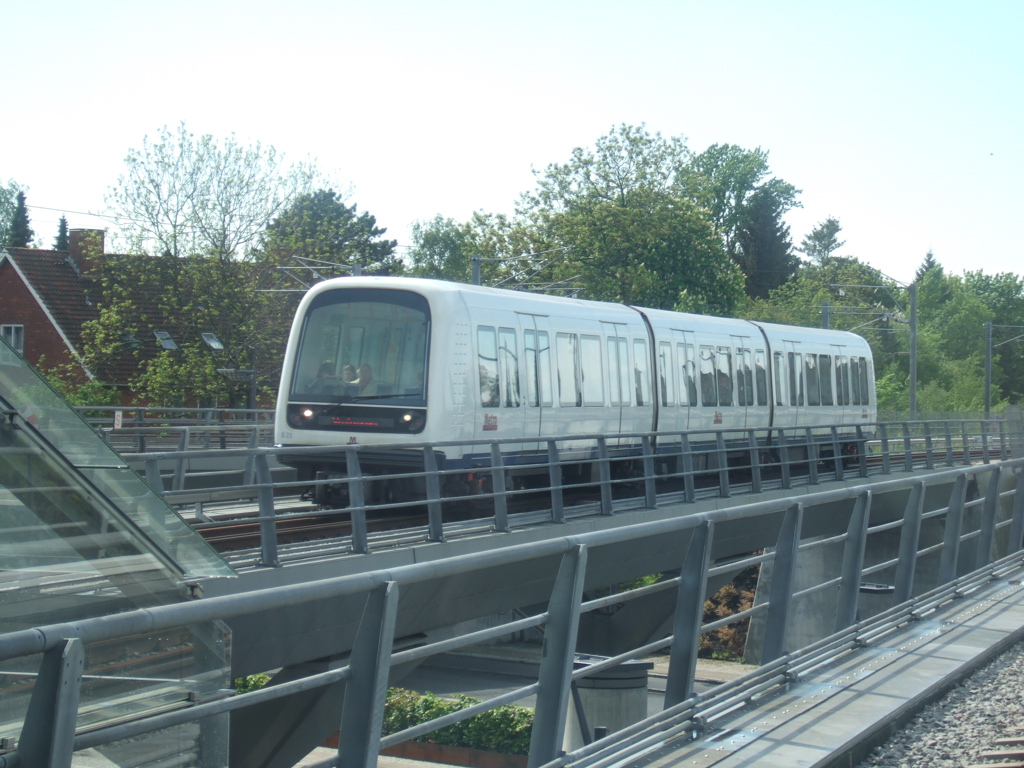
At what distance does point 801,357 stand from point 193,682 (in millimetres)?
23328

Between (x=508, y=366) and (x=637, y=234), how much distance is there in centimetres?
3845

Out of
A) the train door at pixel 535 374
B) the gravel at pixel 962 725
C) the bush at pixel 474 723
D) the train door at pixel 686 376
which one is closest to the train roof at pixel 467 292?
the train door at pixel 535 374

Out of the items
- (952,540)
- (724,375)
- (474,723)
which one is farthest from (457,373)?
(474,723)

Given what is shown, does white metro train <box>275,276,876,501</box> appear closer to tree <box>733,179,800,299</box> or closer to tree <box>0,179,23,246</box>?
tree <box>733,179,800,299</box>

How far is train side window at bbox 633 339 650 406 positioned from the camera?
19906 mm

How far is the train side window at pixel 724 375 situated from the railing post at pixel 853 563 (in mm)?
15330

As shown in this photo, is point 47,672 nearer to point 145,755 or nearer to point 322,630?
point 145,755

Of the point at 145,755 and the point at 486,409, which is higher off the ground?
the point at 486,409

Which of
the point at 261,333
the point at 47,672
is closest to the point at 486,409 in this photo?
the point at 47,672

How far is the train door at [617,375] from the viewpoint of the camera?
62.9ft

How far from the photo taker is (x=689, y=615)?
17.7 feet

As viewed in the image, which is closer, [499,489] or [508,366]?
[499,489]

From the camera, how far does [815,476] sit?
2239 centimetres

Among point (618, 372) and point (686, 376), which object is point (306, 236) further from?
point (618, 372)
